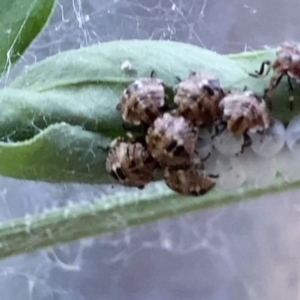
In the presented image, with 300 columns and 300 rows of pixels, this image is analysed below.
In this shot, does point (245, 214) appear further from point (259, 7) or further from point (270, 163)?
point (270, 163)

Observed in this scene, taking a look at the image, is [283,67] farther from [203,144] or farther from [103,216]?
[103,216]

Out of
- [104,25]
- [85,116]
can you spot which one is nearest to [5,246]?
[85,116]

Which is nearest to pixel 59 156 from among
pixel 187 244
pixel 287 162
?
pixel 287 162

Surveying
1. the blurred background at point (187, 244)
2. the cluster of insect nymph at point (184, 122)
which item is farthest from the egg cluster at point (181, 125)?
the blurred background at point (187, 244)

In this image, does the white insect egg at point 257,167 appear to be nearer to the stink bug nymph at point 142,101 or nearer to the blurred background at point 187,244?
the stink bug nymph at point 142,101

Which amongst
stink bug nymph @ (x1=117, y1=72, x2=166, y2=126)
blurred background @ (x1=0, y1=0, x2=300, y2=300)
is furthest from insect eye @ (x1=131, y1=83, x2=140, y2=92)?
blurred background @ (x1=0, y1=0, x2=300, y2=300)

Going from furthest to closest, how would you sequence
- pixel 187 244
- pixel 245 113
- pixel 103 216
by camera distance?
pixel 187 244 → pixel 103 216 → pixel 245 113
